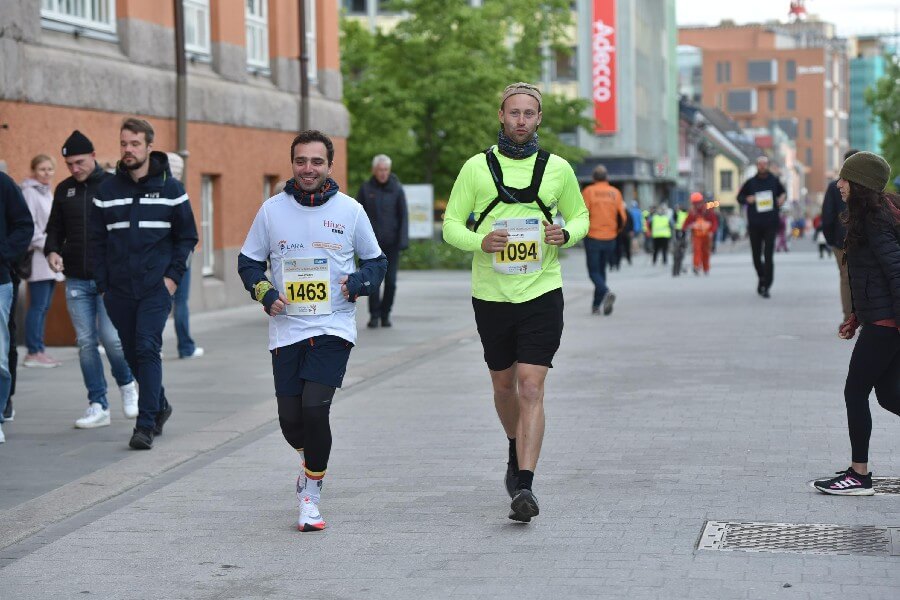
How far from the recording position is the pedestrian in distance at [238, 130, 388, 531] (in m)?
6.94

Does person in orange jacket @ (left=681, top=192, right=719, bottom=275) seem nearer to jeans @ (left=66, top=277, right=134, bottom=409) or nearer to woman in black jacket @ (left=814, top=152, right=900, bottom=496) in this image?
jeans @ (left=66, top=277, right=134, bottom=409)

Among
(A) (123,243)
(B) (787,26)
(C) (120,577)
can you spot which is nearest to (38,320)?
(A) (123,243)

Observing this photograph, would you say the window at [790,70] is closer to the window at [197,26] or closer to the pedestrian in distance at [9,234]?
the window at [197,26]

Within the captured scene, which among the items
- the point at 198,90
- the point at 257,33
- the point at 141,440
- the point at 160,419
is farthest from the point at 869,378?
the point at 257,33

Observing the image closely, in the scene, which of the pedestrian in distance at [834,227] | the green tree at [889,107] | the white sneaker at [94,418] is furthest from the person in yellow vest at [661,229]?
the green tree at [889,107]

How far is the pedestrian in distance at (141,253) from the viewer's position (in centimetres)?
908

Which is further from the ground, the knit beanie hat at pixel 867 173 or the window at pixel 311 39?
the window at pixel 311 39

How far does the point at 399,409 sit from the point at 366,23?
59.7 m

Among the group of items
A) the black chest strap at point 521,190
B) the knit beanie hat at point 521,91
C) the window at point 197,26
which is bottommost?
the black chest strap at point 521,190

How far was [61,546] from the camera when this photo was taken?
667cm

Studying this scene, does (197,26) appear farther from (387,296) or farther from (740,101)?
(740,101)

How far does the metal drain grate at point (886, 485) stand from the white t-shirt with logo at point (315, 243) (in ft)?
8.24

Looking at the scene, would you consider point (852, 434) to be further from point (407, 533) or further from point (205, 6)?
point (205, 6)

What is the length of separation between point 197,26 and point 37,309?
350 inches
